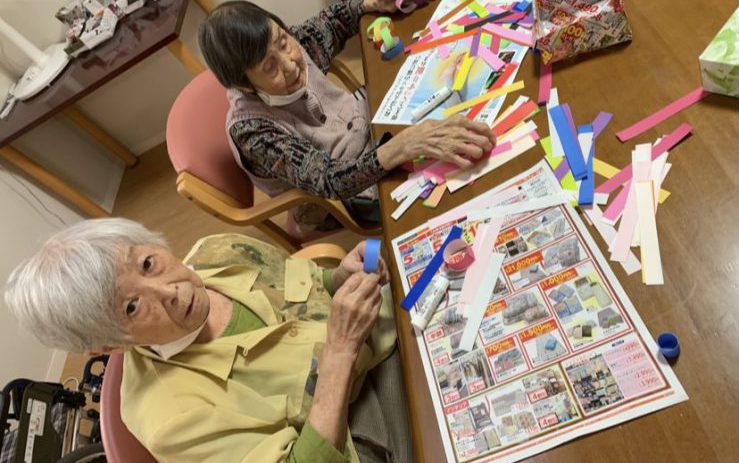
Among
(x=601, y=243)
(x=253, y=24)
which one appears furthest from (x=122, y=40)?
(x=601, y=243)

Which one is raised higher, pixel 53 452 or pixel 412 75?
pixel 412 75

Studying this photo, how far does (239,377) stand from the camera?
41.3 inches

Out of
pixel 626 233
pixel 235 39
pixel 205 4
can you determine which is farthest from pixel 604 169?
pixel 205 4

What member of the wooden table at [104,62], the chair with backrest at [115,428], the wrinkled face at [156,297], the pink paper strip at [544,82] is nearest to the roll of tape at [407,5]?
the pink paper strip at [544,82]

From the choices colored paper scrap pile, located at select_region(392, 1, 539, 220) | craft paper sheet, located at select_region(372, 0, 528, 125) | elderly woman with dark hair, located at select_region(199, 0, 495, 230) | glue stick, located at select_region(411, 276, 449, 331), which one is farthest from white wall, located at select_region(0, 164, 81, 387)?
glue stick, located at select_region(411, 276, 449, 331)

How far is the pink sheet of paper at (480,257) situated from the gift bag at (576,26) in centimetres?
44

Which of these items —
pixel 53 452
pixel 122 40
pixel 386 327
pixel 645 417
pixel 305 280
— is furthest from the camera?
pixel 122 40

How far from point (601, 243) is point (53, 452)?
5.97 ft

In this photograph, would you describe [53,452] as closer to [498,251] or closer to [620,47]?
[498,251]

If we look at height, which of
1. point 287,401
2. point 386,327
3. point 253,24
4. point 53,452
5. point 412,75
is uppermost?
point 253,24

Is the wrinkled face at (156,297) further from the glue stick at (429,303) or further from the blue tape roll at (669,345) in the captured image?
the blue tape roll at (669,345)

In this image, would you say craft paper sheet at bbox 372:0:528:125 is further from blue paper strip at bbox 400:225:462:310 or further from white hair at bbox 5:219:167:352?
white hair at bbox 5:219:167:352

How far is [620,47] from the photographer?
108 cm

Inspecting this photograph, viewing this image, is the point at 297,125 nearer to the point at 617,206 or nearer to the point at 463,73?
the point at 463,73
